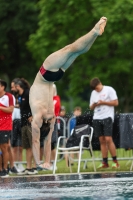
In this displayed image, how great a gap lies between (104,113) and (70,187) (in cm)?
561

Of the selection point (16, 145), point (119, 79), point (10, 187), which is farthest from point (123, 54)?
point (10, 187)

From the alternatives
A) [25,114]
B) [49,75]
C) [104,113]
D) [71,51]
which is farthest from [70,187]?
[104,113]

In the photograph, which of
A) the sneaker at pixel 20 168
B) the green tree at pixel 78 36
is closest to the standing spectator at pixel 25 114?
the sneaker at pixel 20 168

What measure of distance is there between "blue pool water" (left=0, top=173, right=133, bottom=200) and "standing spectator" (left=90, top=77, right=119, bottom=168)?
2160mm

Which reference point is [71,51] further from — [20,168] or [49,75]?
[20,168]

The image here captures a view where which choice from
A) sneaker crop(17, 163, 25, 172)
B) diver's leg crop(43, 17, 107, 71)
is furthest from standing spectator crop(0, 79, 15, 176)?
diver's leg crop(43, 17, 107, 71)

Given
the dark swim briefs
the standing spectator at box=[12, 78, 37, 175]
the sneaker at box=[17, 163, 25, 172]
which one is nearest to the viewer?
the dark swim briefs

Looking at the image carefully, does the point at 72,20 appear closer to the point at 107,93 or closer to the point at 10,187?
the point at 107,93

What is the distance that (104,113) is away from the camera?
20.0 meters

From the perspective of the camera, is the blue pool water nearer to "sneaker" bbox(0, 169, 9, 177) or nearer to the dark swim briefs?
"sneaker" bbox(0, 169, 9, 177)

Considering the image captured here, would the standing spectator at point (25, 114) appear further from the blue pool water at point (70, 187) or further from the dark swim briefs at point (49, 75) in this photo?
the dark swim briefs at point (49, 75)

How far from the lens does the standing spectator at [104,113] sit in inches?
787

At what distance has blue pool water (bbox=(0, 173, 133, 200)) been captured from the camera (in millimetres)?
12672

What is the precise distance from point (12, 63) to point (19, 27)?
10.1 ft
